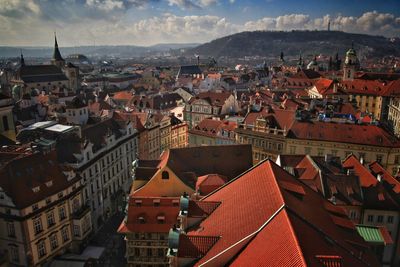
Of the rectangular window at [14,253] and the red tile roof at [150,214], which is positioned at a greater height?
the red tile roof at [150,214]

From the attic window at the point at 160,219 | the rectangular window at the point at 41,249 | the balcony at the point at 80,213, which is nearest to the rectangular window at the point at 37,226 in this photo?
the rectangular window at the point at 41,249

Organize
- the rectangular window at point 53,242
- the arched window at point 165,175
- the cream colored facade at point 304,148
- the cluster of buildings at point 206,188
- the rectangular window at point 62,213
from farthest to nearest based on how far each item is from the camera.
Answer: the cream colored facade at point 304,148, the rectangular window at point 62,213, the arched window at point 165,175, the rectangular window at point 53,242, the cluster of buildings at point 206,188

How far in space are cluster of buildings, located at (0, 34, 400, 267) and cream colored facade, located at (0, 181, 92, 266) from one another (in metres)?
0.12

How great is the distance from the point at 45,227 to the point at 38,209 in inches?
95.3

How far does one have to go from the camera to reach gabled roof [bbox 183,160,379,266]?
59.8 feet

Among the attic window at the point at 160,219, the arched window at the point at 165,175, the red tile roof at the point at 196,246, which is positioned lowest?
the attic window at the point at 160,219

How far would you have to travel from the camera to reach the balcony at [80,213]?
144 ft

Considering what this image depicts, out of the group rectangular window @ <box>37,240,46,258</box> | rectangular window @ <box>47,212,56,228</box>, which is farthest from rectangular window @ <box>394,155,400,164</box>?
rectangular window @ <box>37,240,46,258</box>

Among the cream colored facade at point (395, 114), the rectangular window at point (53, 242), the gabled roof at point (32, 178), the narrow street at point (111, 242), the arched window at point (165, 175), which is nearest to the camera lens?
the gabled roof at point (32, 178)

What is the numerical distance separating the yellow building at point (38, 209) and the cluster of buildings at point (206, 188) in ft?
0.40

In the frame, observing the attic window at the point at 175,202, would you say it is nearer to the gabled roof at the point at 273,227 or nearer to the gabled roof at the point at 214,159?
the gabled roof at the point at 214,159

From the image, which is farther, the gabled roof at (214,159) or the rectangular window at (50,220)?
the gabled roof at (214,159)

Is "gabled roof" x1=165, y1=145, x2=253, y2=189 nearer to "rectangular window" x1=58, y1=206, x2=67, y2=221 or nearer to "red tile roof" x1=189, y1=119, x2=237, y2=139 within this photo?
"rectangular window" x1=58, y1=206, x2=67, y2=221

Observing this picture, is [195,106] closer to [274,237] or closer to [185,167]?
[185,167]
